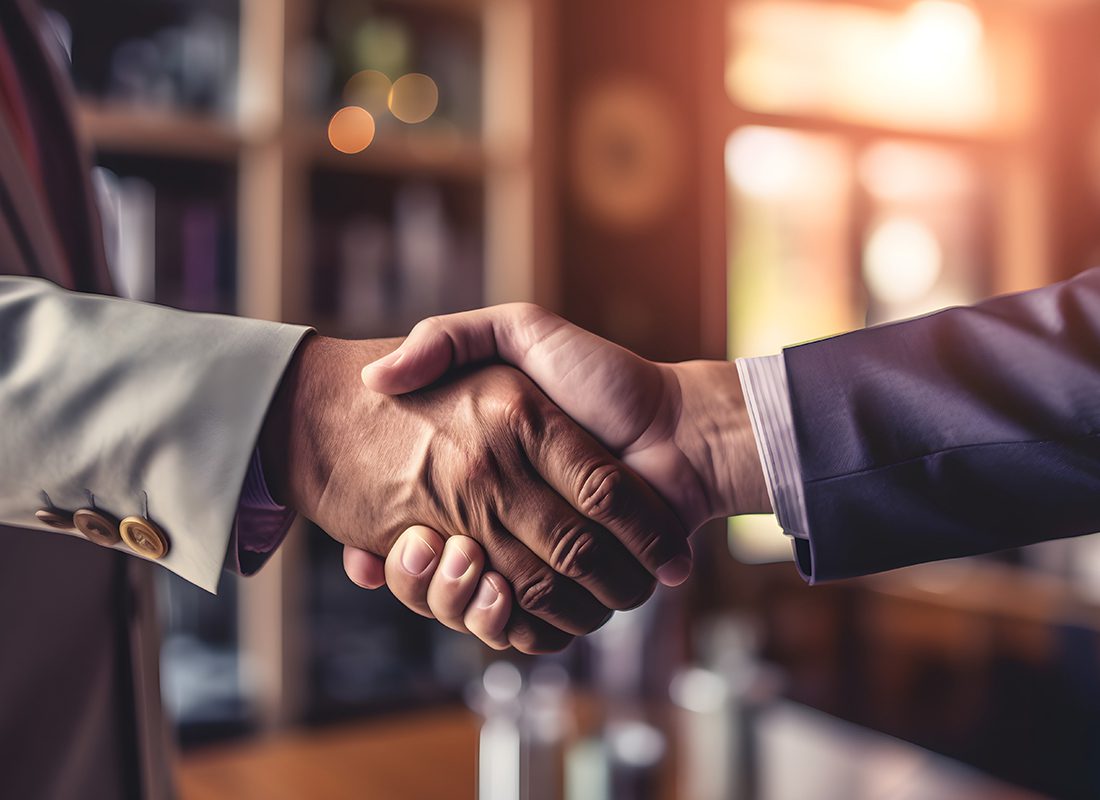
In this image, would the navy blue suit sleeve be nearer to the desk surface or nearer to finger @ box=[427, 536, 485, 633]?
finger @ box=[427, 536, 485, 633]

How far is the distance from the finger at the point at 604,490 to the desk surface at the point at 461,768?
0.47 m

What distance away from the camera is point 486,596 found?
2.80 feet

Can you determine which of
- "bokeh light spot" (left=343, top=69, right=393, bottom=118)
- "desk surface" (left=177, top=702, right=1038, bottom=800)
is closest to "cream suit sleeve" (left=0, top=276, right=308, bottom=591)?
"desk surface" (left=177, top=702, right=1038, bottom=800)

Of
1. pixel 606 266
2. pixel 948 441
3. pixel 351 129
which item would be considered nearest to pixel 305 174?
pixel 351 129

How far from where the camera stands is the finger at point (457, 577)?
850mm

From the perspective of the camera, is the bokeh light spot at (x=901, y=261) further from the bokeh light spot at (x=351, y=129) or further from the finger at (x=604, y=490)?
the finger at (x=604, y=490)

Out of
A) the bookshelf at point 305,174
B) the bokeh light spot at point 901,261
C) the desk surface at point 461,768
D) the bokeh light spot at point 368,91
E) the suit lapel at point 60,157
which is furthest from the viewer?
the bokeh light spot at point 901,261

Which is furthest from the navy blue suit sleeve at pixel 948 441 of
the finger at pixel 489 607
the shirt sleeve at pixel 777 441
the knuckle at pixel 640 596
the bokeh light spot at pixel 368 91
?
the bokeh light spot at pixel 368 91

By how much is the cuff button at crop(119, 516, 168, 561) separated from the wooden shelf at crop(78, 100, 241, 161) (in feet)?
5.96

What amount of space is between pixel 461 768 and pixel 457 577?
74 centimetres

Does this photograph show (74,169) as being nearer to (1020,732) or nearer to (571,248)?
(571,248)

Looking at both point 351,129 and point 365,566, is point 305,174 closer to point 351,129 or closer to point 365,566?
point 351,129

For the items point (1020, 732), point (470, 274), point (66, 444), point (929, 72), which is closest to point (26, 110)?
point (66, 444)

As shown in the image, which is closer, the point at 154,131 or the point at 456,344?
the point at 456,344
